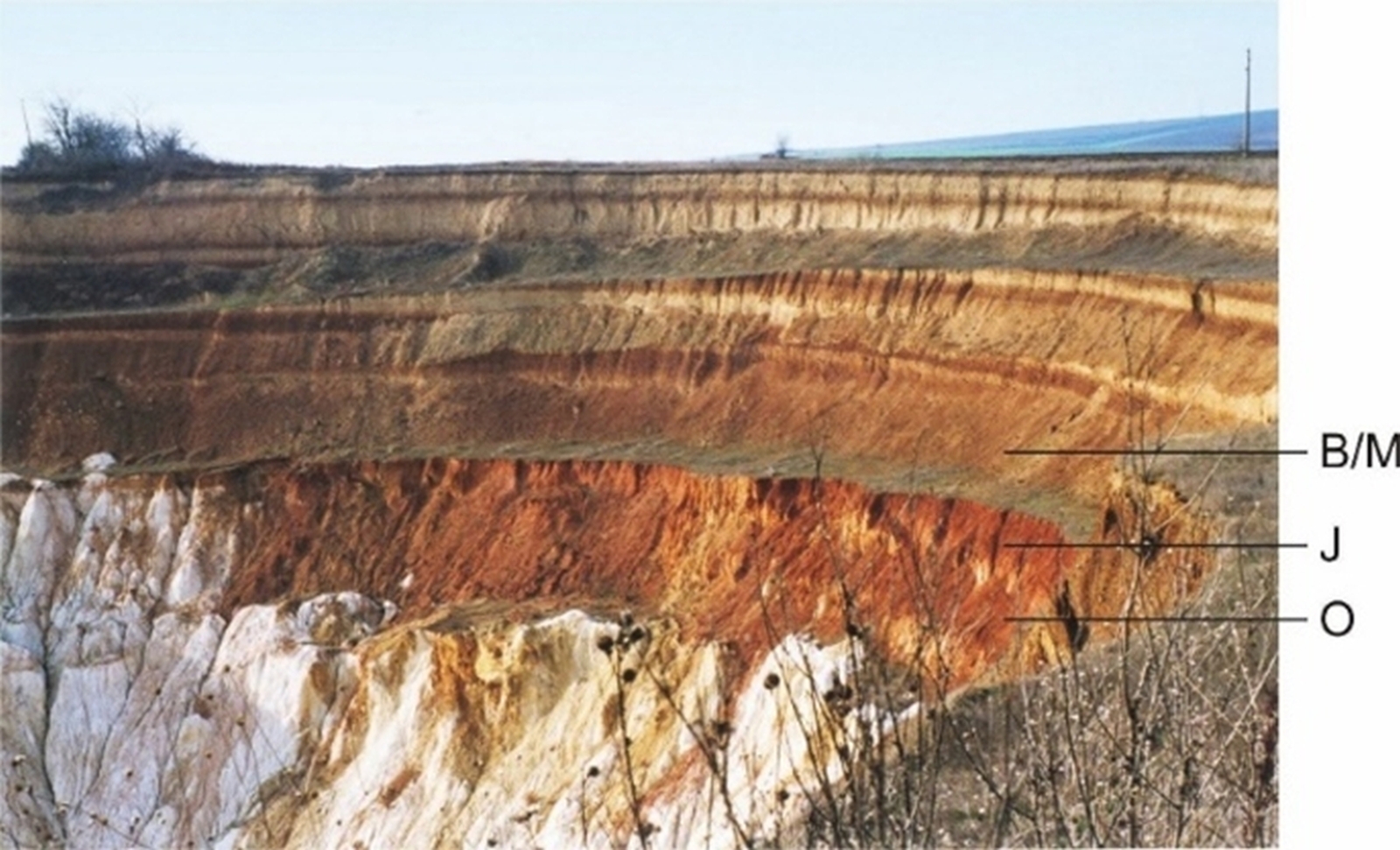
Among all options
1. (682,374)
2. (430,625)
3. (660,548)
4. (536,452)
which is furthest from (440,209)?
(430,625)

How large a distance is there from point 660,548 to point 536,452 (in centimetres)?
500

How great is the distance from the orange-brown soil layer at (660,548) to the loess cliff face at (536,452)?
0.07 m

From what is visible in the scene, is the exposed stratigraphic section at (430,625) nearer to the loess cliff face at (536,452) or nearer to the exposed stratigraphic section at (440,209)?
the loess cliff face at (536,452)

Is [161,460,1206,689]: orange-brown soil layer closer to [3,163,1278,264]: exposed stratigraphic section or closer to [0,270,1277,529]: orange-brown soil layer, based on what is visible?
[0,270,1277,529]: orange-brown soil layer

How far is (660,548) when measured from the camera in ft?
102

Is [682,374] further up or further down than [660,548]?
further up

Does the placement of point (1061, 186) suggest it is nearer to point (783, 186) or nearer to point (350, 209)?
point (783, 186)

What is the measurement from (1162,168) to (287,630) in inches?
605

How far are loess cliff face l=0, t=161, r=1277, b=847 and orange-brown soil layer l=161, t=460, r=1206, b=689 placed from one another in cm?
7

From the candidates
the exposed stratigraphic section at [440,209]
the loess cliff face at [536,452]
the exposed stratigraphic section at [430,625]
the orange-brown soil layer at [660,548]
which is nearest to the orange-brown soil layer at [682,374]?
the loess cliff face at [536,452]

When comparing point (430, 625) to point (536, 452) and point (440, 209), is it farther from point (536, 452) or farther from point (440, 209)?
point (440, 209)

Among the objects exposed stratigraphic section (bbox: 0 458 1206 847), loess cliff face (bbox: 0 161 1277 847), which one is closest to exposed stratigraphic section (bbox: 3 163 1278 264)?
loess cliff face (bbox: 0 161 1277 847)

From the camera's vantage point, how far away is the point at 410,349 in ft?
131

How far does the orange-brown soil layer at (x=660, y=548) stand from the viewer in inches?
916
